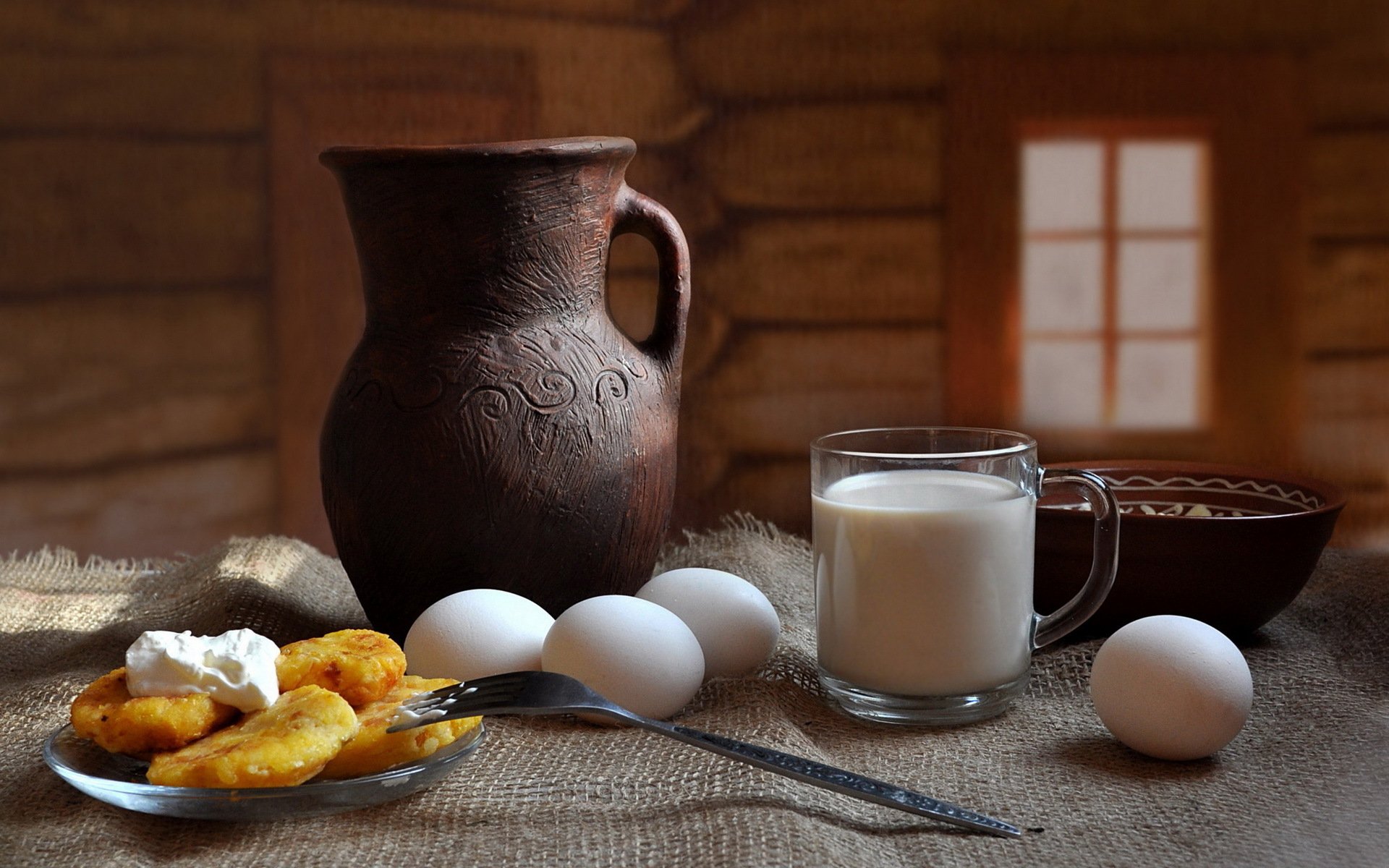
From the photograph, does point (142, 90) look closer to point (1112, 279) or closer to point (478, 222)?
point (478, 222)

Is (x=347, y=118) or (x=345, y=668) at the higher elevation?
(x=347, y=118)

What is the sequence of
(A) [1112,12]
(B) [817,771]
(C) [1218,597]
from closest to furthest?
(B) [817,771] < (C) [1218,597] < (A) [1112,12]

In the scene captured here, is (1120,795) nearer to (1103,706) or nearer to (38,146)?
(1103,706)

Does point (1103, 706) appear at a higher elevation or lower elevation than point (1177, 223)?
lower

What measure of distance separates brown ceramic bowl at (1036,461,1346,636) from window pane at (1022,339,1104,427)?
2.11 ft

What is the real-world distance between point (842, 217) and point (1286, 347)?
2.02ft

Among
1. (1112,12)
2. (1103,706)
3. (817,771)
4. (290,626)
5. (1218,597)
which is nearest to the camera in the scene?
(817,771)

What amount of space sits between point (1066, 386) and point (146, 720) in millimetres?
1340

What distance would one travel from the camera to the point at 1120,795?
0.78 m

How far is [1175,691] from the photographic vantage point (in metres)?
0.81

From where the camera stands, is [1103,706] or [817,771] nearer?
[817,771]

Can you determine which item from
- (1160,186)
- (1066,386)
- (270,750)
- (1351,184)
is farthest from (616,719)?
(1351,184)

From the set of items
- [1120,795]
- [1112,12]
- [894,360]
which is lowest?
[1120,795]

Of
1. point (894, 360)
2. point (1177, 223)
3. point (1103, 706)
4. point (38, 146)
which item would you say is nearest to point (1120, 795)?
point (1103, 706)
